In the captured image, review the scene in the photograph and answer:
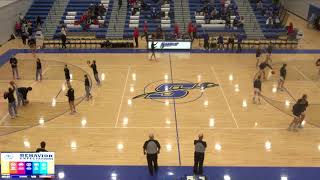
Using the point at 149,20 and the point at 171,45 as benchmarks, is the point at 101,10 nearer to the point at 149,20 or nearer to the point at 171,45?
the point at 149,20

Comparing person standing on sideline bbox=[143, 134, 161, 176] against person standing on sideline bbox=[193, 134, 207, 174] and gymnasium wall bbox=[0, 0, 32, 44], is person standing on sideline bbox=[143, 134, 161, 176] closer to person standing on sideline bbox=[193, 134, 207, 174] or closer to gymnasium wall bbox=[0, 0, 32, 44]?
person standing on sideline bbox=[193, 134, 207, 174]

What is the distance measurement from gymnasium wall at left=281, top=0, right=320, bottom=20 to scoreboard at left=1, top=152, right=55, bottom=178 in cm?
3279

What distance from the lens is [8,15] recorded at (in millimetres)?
29375

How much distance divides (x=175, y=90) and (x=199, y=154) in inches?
308

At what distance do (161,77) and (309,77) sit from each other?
27.2 ft

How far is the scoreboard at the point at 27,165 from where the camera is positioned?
7.64 m

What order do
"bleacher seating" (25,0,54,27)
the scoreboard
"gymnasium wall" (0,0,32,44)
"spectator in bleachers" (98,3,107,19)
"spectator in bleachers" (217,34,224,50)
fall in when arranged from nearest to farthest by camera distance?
the scoreboard
"spectator in bleachers" (217,34,224,50)
"gymnasium wall" (0,0,32,44)
"spectator in bleachers" (98,3,107,19)
"bleacher seating" (25,0,54,27)

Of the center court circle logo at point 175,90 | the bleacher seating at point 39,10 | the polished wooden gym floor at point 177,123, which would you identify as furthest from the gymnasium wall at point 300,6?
the bleacher seating at point 39,10

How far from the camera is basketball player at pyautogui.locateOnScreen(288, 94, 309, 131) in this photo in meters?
13.7

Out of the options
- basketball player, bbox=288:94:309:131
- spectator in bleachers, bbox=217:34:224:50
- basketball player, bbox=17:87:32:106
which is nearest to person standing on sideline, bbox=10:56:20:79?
basketball player, bbox=17:87:32:106

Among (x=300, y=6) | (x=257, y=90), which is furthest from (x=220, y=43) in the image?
(x=300, y=6)

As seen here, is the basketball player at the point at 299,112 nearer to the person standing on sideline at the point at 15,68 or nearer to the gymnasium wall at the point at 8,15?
the person standing on sideline at the point at 15,68

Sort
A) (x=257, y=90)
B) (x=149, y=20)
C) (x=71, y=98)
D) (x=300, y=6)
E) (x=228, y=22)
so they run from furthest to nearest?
(x=300, y=6) → (x=149, y=20) → (x=228, y=22) → (x=257, y=90) → (x=71, y=98)

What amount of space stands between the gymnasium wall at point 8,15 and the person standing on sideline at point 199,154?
72.1 ft
